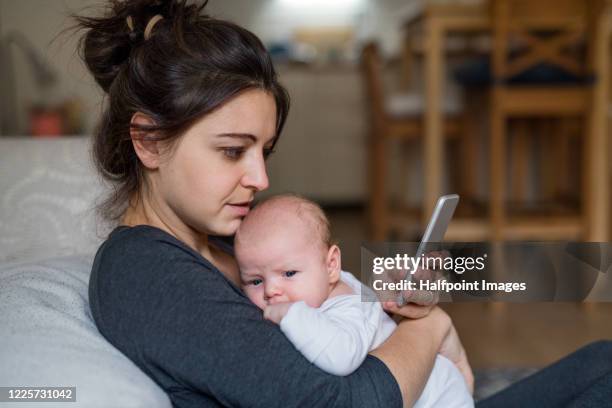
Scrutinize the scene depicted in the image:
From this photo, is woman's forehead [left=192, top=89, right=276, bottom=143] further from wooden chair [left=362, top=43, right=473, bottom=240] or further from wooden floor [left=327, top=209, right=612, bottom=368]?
wooden chair [left=362, top=43, right=473, bottom=240]

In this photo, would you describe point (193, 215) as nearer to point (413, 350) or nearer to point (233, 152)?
point (233, 152)

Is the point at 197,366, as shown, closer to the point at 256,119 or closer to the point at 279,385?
the point at 279,385

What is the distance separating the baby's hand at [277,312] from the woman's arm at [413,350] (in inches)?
5.0

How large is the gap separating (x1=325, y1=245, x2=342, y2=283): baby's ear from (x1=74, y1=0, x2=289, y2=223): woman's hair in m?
0.21

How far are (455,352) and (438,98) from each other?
1977mm

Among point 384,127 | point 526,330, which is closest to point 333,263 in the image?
point 526,330

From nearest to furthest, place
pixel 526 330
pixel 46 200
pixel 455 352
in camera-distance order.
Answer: pixel 455 352 < pixel 46 200 < pixel 526 330

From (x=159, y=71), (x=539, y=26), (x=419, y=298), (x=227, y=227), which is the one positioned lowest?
(x=419, y=298)

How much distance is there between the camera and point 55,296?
35.2 inches

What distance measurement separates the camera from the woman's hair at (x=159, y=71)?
2.77 feet

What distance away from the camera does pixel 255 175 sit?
35.5 inches

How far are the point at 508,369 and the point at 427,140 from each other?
113 cm

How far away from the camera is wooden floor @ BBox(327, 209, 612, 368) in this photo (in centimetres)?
221

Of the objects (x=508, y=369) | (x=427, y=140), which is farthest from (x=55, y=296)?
(x=427, y=140)
